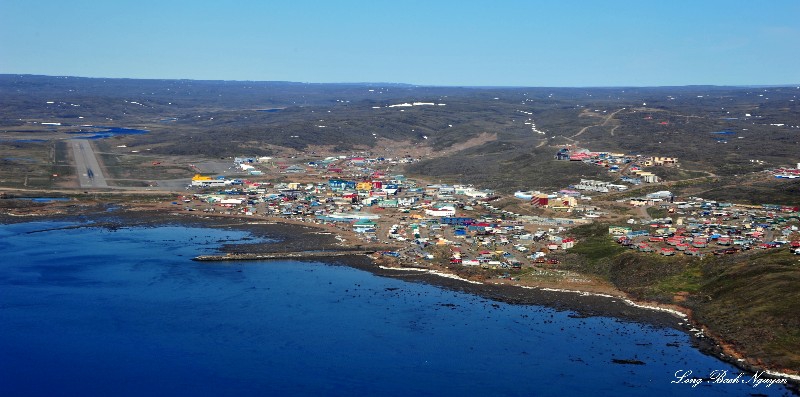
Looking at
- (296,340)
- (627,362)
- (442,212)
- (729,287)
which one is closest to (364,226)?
(442,212)

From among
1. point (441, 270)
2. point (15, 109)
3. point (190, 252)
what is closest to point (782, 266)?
point (441, 270)

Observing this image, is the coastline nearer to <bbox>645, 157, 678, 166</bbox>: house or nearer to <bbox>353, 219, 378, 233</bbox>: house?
<bbox>353, 219, 378, 233</bbox>: house

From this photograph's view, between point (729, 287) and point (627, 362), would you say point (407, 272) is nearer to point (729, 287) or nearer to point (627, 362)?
point (627, 362)

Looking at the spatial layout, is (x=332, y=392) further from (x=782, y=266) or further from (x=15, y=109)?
(x=15, y=109)

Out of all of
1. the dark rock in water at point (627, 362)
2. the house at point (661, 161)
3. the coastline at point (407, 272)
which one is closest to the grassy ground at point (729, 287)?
the coastline at point (407, 272)

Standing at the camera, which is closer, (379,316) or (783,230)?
(379,316)

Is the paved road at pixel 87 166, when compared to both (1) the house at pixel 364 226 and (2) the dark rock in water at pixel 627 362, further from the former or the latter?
(2) the dark rock in water at pixel 627 362

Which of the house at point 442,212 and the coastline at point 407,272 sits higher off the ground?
the house at point 442,212
